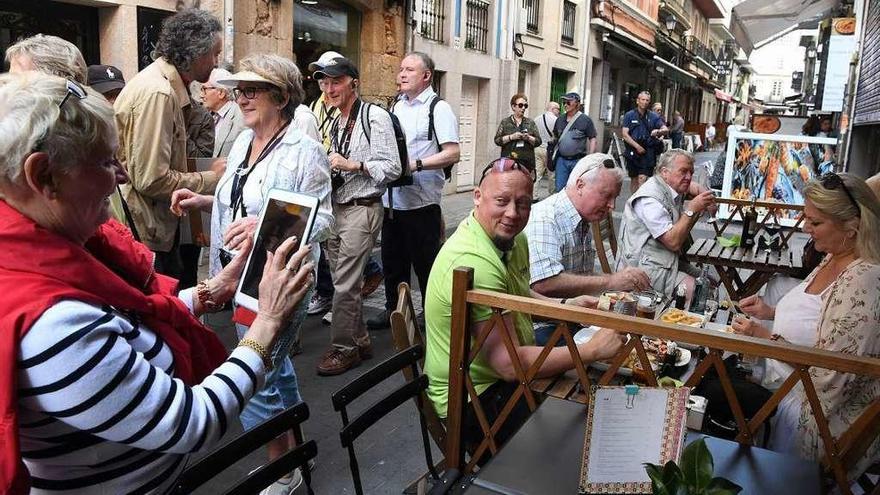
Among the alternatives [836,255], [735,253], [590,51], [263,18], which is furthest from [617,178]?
[590,51]

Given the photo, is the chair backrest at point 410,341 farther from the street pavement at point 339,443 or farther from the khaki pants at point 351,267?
the khaki pants at point 351,267

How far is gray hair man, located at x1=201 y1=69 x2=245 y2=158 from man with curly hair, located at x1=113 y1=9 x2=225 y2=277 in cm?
101

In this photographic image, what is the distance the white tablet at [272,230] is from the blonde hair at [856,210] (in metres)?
2.35

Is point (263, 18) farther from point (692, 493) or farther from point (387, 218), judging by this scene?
point (692, 493)

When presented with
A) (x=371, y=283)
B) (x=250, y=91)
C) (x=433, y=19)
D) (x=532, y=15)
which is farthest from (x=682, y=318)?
(x=532, y=15)

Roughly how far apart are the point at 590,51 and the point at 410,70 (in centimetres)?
1618

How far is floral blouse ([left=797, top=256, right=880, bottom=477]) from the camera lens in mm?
2338

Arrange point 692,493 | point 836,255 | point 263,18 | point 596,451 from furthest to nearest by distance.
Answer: point 263,18, point 836,255, point 596,451, point 692,493

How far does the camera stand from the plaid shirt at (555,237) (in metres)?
3.43

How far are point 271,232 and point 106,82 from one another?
245 cm

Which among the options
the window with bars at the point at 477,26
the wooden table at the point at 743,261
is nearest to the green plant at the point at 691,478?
the wooden table at the point at 743,261

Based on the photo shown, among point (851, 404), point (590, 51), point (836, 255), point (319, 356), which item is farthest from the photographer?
point (590, 51)

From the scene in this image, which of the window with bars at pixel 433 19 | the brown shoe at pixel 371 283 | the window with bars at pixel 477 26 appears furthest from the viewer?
the window with bars at pixel 477 26

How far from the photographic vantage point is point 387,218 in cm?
479
